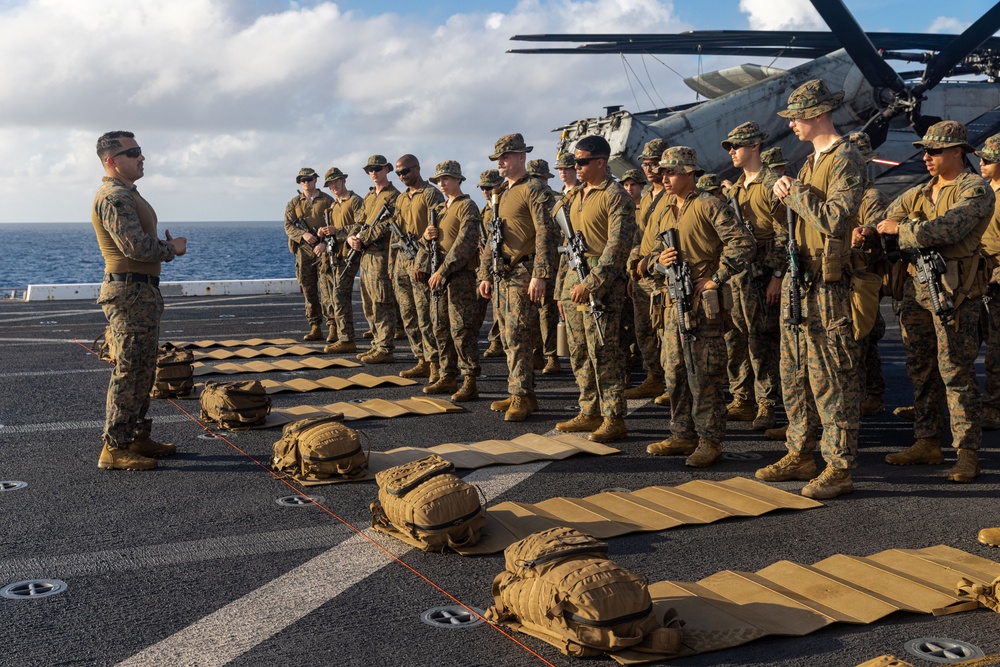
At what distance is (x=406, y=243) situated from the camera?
956 centimetres

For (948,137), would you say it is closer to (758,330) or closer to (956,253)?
(956,253)

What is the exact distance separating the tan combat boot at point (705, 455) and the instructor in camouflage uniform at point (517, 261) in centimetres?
184

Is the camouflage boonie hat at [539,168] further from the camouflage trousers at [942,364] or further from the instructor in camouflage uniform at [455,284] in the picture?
the camouflage trousers at [942,364]

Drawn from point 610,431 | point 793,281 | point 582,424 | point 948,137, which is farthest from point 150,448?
point 948,137

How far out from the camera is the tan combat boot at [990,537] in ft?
14.8

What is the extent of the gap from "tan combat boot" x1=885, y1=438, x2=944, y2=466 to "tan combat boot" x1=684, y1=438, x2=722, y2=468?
1.11 metres

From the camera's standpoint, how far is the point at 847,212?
5.04 meters

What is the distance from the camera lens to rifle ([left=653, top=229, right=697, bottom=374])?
20.0ft

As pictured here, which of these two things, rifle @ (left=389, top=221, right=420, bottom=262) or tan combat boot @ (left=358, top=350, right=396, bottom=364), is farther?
tan combat boot @ (left=358, top=350, right=396, bottom=364)

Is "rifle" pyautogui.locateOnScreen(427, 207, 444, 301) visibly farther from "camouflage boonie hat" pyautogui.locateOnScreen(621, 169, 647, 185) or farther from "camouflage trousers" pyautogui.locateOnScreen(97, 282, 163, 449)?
"camouflage trousers" pyautogui.locateOnScreen(97, 282, 163, 449)

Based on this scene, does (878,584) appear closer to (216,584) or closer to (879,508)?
(879,508)

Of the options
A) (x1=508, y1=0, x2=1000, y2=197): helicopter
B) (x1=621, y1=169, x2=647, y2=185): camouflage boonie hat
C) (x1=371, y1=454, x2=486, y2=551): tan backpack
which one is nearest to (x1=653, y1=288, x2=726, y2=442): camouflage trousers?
(x1=371, y1=454, x2=486, y2=551): tan backpack

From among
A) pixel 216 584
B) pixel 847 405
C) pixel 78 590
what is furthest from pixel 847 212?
pixel 78 590

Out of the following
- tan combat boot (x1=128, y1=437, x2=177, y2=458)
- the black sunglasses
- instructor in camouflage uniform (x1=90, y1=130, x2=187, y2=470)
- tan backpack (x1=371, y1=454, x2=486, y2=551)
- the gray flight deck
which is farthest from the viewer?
tan combat boot (x1=128, y1=437, x2=177, y2=458)
